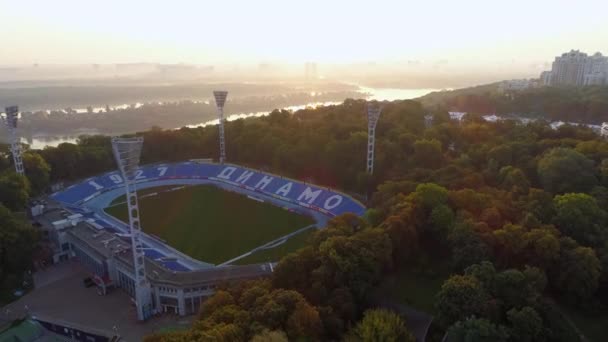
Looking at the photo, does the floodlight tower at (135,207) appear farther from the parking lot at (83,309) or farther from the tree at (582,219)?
the tree at (582,219)

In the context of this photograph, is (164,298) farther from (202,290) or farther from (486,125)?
(486,125)

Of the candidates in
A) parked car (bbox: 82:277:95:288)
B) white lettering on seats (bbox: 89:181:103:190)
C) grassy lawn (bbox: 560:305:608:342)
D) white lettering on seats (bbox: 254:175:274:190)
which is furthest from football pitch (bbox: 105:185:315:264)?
grassy lawn (bbox: 560:305:608:342)

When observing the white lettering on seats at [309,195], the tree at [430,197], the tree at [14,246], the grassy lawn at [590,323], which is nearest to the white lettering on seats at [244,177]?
the white lettering on seats at [309,195]

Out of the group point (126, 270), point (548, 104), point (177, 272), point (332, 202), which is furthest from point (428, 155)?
point (548, 104)

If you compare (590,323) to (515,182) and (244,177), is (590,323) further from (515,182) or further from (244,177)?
(244,177)

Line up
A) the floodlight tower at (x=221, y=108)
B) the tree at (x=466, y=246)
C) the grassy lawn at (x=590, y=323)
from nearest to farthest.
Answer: the grassy lawn at (x=590, y=323) → the tree at (x=466, y=246) → the floodlight tower at (x=221, y=108)

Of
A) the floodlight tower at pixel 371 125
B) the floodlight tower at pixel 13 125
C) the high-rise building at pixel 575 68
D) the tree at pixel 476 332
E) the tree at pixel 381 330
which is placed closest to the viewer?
the tree at pixel 476 332

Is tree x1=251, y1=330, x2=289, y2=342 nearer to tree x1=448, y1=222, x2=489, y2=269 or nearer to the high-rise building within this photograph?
tree x1=448, y1=222, x2=489, y2=269
